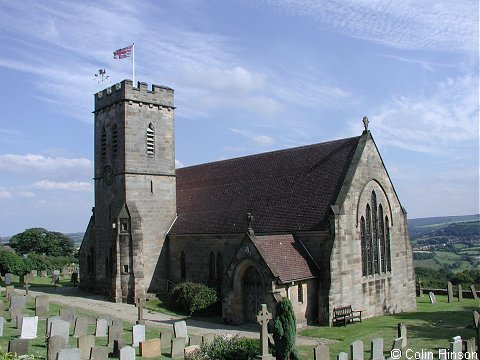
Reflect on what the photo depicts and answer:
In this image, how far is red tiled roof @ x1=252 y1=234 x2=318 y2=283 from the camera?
25281 mm

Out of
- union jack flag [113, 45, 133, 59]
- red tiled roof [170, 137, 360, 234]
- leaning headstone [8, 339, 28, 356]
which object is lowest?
leaning headstone [8, 339, 28, 356]

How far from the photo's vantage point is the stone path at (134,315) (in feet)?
82.2

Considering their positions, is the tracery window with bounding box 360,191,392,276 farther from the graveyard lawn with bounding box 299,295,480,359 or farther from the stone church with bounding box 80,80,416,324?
the graveyard lawn with bounding box 299,295,480,359

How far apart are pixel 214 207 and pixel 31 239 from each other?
161 ft

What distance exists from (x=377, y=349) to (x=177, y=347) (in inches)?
311

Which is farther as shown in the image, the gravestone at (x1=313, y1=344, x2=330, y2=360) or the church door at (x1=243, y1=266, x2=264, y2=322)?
the church door at (x1=243, y1=266, x2=264, y2=322)

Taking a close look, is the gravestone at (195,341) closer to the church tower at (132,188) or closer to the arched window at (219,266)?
the arched window at (219,266)

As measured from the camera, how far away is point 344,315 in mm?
26219

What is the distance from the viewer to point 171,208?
3800 centimetres

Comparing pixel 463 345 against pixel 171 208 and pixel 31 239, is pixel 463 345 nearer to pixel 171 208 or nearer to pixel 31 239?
pixel 171 208

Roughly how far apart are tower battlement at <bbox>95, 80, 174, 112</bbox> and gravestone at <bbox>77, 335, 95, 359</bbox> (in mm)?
20298

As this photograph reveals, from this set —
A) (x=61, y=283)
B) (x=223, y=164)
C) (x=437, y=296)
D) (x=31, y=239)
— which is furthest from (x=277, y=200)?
(x=31, y=239)

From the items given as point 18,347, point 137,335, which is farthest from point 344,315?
point 18,347

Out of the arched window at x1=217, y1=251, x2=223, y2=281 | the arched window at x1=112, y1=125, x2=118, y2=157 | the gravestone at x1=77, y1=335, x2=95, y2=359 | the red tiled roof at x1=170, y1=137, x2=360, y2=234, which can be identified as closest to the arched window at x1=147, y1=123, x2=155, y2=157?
the arched window at x1=112, y1=125, x2=118, y2=157
